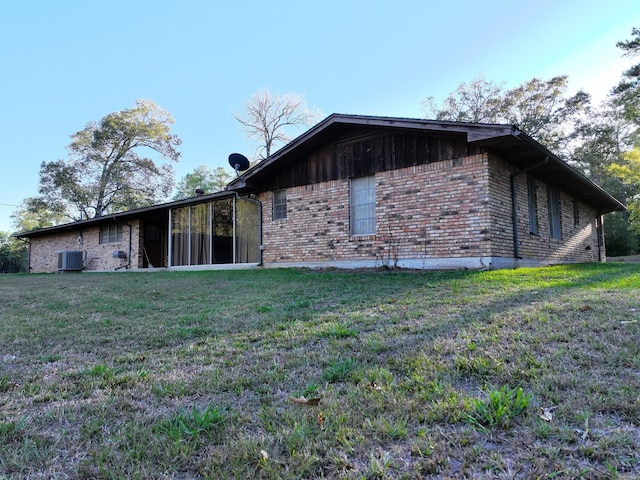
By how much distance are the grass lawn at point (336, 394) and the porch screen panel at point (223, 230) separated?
8.52 meters

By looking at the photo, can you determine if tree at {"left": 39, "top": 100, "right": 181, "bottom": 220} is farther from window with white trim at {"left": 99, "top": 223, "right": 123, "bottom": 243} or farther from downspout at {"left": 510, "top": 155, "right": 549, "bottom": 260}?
downspout at {"left": 510, "top": 155, "right": 549, "bottom": 260}

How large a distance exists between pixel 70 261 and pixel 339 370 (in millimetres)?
19094

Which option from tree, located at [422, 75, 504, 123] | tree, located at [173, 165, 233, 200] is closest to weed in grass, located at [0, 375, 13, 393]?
tree, located at [422, 75, 504, 123]

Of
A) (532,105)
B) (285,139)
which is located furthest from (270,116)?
(532,105)

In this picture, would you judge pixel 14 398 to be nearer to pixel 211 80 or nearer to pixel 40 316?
pixel 40 316

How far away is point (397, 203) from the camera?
8867mm

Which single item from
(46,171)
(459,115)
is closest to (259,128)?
(459,115)

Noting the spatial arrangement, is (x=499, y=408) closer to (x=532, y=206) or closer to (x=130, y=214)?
(x=532, y=206)

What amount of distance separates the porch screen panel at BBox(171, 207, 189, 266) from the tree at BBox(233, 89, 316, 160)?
13615mm

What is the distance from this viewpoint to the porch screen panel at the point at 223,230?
499 inches

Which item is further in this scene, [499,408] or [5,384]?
[5,384]

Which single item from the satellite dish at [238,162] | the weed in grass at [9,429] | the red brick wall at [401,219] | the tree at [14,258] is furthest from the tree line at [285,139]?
the weed in grass at [9,429]

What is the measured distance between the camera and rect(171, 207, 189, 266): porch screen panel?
45.9 feet

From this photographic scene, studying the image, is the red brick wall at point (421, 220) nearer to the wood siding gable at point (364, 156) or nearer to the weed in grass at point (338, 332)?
the wood siding gable at point (364, 156)
